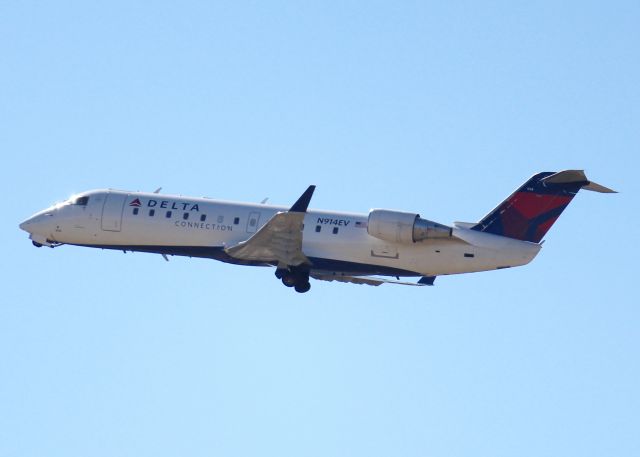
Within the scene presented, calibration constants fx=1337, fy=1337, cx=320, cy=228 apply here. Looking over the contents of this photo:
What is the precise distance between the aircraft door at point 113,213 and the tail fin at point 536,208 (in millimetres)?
11484

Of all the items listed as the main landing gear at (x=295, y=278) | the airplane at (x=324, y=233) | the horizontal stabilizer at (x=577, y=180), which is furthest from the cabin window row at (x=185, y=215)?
the horizontal stabilizer at (x=577, y=180)

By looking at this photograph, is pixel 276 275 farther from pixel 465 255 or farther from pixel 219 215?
pixel 465 255

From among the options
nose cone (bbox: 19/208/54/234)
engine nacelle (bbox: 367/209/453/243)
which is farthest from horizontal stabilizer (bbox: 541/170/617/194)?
nose cone (bbox: 19/208/54/234)

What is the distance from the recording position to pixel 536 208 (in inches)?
1533

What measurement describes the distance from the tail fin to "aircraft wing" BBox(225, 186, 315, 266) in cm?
540

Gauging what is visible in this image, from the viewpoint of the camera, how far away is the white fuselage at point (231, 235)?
38812mm

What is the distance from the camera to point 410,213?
Answer: 3850 cm

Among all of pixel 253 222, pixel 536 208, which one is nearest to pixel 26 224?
pixel 253 222

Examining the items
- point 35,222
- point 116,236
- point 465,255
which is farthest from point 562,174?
point 35,222

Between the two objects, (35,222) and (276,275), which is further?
(35,222)

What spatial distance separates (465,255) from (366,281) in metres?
4.75

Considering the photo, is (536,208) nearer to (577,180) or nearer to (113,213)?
(577,180)

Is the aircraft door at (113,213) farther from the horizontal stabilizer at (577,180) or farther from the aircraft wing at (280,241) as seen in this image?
the horizontal stabilizer at (577,180)

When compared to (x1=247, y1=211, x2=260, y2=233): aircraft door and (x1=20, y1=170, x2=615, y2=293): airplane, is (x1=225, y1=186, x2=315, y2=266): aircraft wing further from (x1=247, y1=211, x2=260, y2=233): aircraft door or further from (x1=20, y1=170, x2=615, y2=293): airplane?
(x1=247, y1=211, x2=260, y2=233): aircraft door
